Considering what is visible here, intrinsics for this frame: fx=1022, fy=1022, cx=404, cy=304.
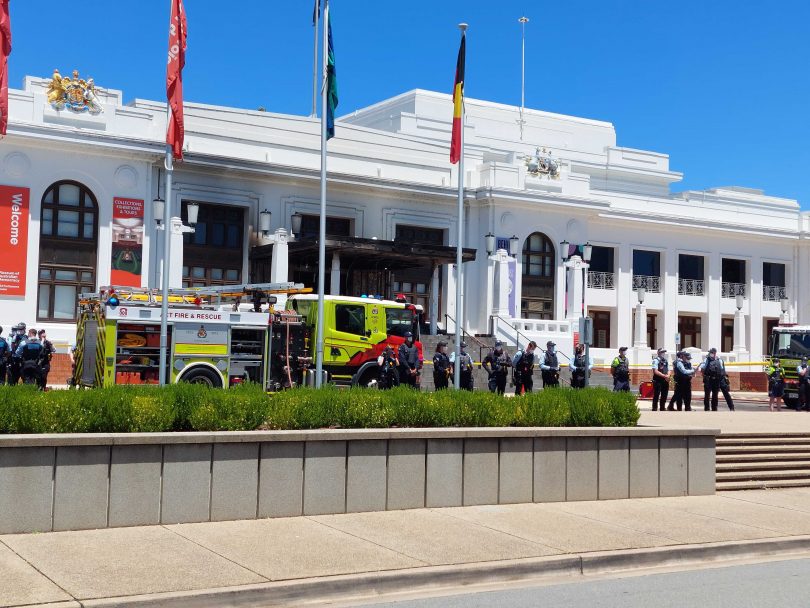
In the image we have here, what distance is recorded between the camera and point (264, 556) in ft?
31.0

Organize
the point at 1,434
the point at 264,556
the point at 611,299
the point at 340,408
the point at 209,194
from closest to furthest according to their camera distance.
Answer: the point at 264,556, the point at 1,434, the point at 340,408, the point at 209,194, the point at 611,299

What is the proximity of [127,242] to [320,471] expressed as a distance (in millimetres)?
24714

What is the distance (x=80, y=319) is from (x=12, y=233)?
11.3 m

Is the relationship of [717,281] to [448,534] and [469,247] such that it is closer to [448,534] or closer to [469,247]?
[469,247]

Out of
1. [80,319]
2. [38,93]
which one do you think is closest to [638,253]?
[38,93]

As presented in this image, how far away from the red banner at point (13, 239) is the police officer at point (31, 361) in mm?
9944

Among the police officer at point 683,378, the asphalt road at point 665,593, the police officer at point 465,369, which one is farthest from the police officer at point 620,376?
the asphalt road at point 665,593

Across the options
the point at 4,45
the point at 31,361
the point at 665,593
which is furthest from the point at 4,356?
the point at 665,593

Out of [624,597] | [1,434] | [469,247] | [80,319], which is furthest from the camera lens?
[469,247]

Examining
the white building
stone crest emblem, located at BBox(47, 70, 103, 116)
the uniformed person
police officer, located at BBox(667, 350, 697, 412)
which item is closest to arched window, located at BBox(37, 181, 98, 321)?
the white building

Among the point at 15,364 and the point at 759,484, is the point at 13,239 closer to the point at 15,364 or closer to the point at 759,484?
the point at 15,364

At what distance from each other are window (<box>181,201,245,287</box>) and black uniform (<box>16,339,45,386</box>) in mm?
13404

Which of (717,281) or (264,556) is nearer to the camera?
(264,556)

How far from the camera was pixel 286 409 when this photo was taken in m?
12.4
